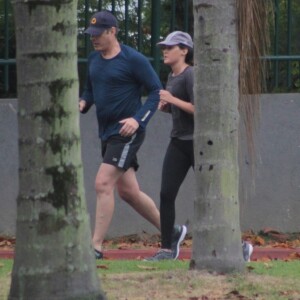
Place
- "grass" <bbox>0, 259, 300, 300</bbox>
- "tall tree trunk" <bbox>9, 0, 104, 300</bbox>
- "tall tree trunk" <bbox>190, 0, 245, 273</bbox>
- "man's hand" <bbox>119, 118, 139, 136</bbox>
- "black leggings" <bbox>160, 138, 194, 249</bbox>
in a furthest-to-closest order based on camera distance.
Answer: "black leggings" <bbox>160, 138, 194, 249</bbox>, "man's hand" <bbox>119, 118, 139, 136</bbox>, "tall tree trunk" <bbox>190, 0, 245, 273</bbox>, "grass" <bbox>0, 259, 300, 300</bbox>, "tall tree trunk" <bbox>9, 0, 104, 300</bbox>

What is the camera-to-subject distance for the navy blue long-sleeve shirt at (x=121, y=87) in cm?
770

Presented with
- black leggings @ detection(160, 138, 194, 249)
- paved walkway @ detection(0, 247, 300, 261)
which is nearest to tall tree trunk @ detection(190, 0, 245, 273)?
black leggings @ detection(160, 138, 194, 249)

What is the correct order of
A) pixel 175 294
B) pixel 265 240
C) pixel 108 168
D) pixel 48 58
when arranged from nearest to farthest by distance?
pixel 48 58
pixel 175 294
pixel 108 168
pixel 265 240

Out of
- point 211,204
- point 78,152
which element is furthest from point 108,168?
point 78,152

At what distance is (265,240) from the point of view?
988 cm

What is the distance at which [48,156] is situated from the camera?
505cm

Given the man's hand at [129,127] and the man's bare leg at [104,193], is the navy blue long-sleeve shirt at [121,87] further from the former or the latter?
the man's bare leg at [104,193]

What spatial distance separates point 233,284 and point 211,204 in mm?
502

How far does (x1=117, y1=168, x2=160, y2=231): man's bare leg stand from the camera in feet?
26.2

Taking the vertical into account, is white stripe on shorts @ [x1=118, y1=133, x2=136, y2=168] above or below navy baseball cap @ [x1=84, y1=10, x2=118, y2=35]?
below

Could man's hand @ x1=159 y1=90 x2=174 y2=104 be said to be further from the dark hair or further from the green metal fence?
the green metal fence

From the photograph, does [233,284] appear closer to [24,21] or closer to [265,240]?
[24,21]

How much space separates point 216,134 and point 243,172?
3.41 metres

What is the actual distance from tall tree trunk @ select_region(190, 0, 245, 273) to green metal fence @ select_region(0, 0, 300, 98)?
320 centimetres
